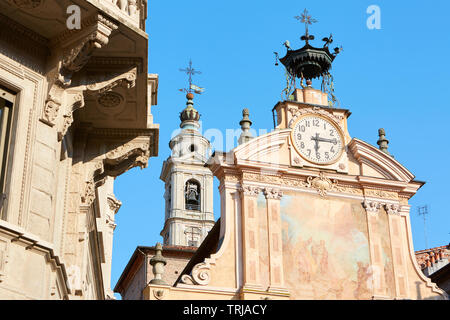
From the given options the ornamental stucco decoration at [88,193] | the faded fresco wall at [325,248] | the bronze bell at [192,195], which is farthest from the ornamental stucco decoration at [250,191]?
the bronze bell at [192,195]

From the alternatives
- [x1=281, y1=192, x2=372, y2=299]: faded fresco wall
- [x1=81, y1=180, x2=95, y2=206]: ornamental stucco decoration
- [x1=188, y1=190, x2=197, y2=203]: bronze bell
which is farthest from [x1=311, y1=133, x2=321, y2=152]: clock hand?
[x1=188, y1=190, x2=197, y2=203]: bronze bell

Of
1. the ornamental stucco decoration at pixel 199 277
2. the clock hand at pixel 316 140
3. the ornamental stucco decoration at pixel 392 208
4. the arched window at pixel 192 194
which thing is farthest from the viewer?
the arched window at pixel 192 194

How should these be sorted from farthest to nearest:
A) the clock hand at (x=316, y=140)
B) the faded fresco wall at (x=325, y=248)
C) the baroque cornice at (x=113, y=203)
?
the clock hand at (x=316, y=140)
the baroque cornice at (x=113, y=203)
the faded fresco wall at (x=325, y=248)

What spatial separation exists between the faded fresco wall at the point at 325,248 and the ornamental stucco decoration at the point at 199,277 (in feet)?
8.03

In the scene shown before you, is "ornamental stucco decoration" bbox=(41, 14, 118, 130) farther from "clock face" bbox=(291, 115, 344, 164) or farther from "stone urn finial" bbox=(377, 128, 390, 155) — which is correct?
"stone urn finial" bbox=(377, 128, 390, 155)

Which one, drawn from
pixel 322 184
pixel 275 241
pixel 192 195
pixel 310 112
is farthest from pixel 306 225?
pixel 192 195

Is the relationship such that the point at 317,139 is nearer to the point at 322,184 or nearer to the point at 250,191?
the point at 322,184

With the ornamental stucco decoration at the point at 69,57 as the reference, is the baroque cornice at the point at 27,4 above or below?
above

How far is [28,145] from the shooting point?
9734mm

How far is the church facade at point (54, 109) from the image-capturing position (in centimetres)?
925

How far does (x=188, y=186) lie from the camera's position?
60.7 m

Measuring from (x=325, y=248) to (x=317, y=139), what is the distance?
13.3 ft

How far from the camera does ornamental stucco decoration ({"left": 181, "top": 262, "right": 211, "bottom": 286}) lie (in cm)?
2211

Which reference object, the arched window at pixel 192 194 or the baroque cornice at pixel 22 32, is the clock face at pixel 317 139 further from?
the arched window at pixel 192 194
